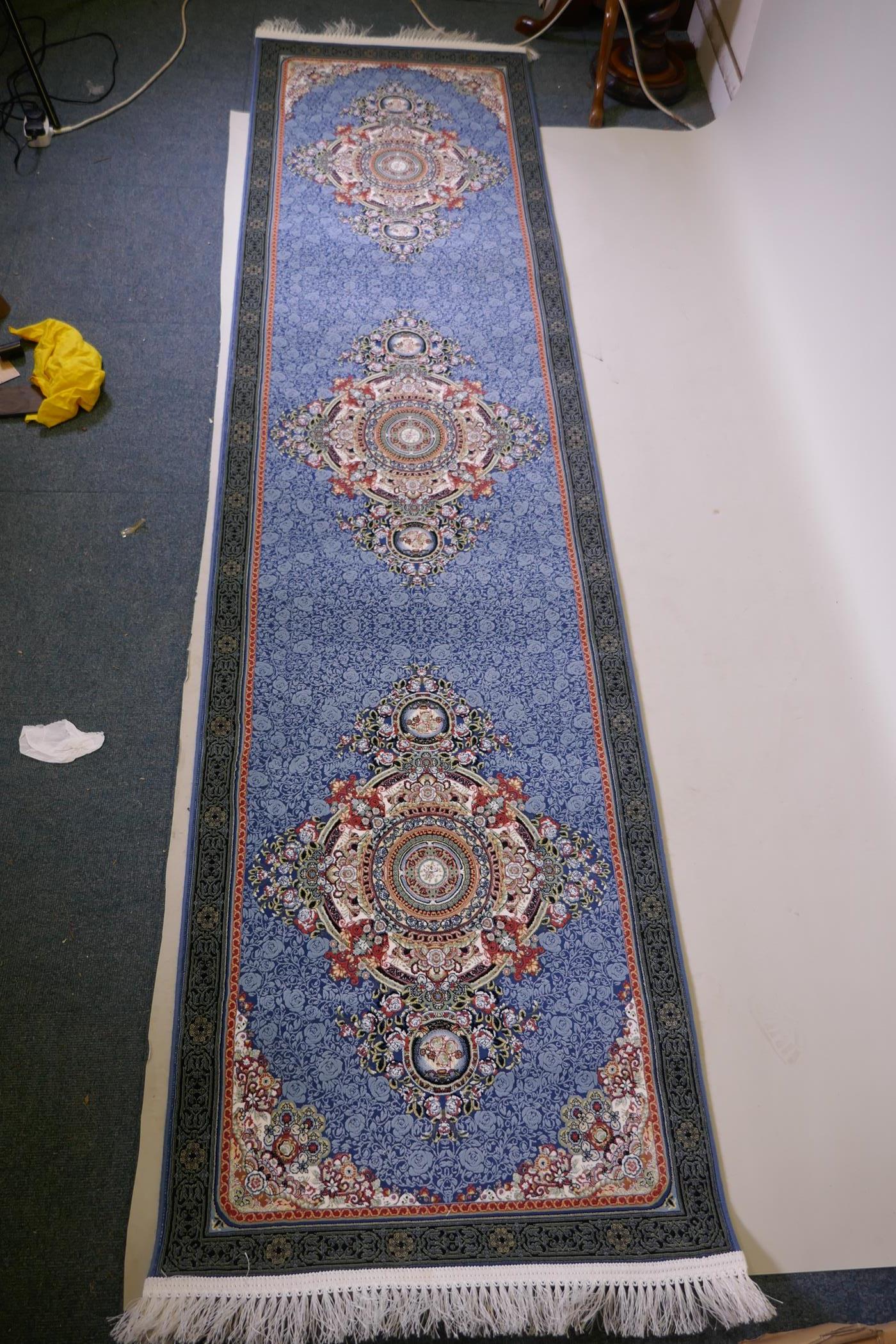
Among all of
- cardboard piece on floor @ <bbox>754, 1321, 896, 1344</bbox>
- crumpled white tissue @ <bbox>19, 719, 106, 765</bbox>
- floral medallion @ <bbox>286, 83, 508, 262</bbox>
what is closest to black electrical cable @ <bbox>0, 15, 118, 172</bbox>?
floral medallion @ <bbox>286, 83, 508, 262</bbox>

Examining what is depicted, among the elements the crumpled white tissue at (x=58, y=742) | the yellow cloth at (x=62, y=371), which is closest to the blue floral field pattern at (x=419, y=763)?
the crumpled white tissue at (x=58, y=742)

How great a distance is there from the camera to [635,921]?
1694mm

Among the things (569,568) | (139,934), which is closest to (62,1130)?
(139,934)

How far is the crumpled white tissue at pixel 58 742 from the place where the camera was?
69.8 inches

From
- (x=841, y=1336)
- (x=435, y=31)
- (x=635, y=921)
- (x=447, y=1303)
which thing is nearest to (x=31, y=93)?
(x=435, y=31)

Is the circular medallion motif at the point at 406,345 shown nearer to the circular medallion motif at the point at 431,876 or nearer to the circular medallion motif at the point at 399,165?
the circular medallion motif at the point at 399,165

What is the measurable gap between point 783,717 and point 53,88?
2.49 m

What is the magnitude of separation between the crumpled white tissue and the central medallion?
388 millimetres

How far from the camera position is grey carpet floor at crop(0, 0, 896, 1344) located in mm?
1464

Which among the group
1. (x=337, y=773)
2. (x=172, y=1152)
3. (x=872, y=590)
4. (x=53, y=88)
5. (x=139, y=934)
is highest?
(x=53, y=88)

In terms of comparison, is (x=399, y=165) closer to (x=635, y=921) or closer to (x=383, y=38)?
(x=383, y=38)

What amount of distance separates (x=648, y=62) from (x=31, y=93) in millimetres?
1683

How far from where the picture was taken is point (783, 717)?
75.9 inches

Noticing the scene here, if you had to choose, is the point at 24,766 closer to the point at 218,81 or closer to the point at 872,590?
the point at 872,590
